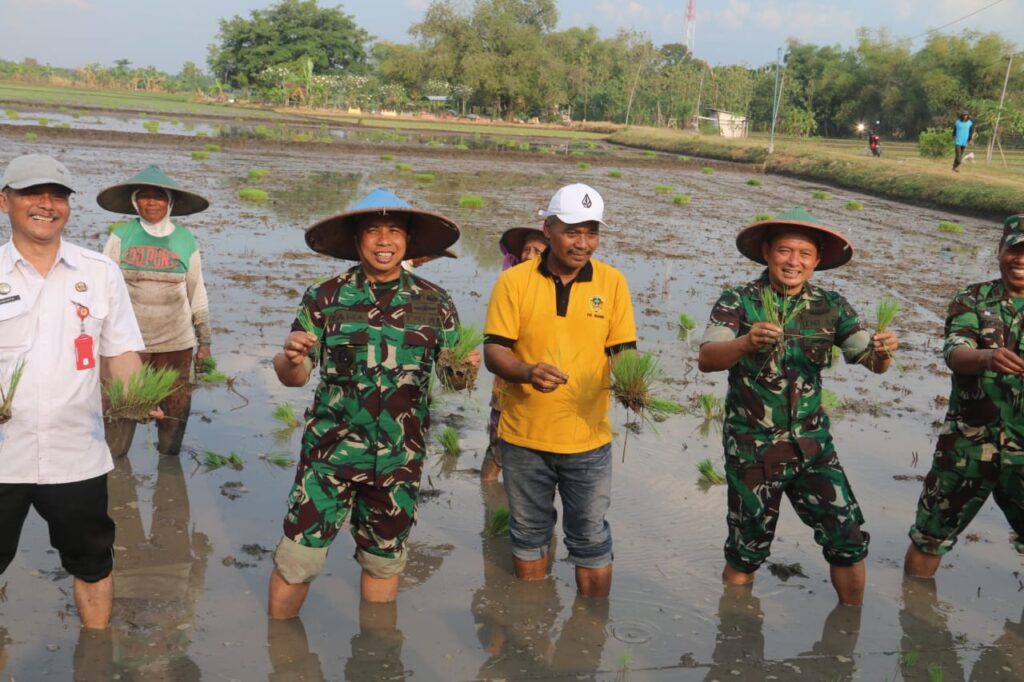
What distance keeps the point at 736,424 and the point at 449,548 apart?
150cm

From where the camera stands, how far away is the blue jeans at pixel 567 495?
146 inches

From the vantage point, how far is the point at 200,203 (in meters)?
5.18

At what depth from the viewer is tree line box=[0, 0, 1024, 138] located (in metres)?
54.1

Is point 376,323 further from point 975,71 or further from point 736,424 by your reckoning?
point 975,71

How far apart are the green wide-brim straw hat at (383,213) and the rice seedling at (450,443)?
6.62 feet

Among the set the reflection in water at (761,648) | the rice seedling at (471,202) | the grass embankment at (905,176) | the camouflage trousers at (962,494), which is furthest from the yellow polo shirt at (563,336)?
the grass embankment at (905,176)

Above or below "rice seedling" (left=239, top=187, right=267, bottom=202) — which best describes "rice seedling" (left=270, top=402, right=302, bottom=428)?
above

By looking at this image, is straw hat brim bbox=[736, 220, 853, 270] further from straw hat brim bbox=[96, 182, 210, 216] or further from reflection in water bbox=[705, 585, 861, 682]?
straw hat brim bbox=[96, 182, 210, 216]

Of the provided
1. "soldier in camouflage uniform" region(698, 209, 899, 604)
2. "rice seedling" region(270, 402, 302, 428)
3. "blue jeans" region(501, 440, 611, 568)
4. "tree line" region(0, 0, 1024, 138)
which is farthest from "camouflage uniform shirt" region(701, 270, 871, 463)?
"tree line" region(0, 0, 1024, 138)

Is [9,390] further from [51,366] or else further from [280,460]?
[280,460]

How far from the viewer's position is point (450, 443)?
18.6 ft

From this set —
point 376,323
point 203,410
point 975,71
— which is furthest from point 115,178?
point 975,71

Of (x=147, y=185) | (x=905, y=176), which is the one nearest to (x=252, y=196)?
(x=147, y=185)

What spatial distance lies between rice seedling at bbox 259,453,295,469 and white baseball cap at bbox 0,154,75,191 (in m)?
2.56
